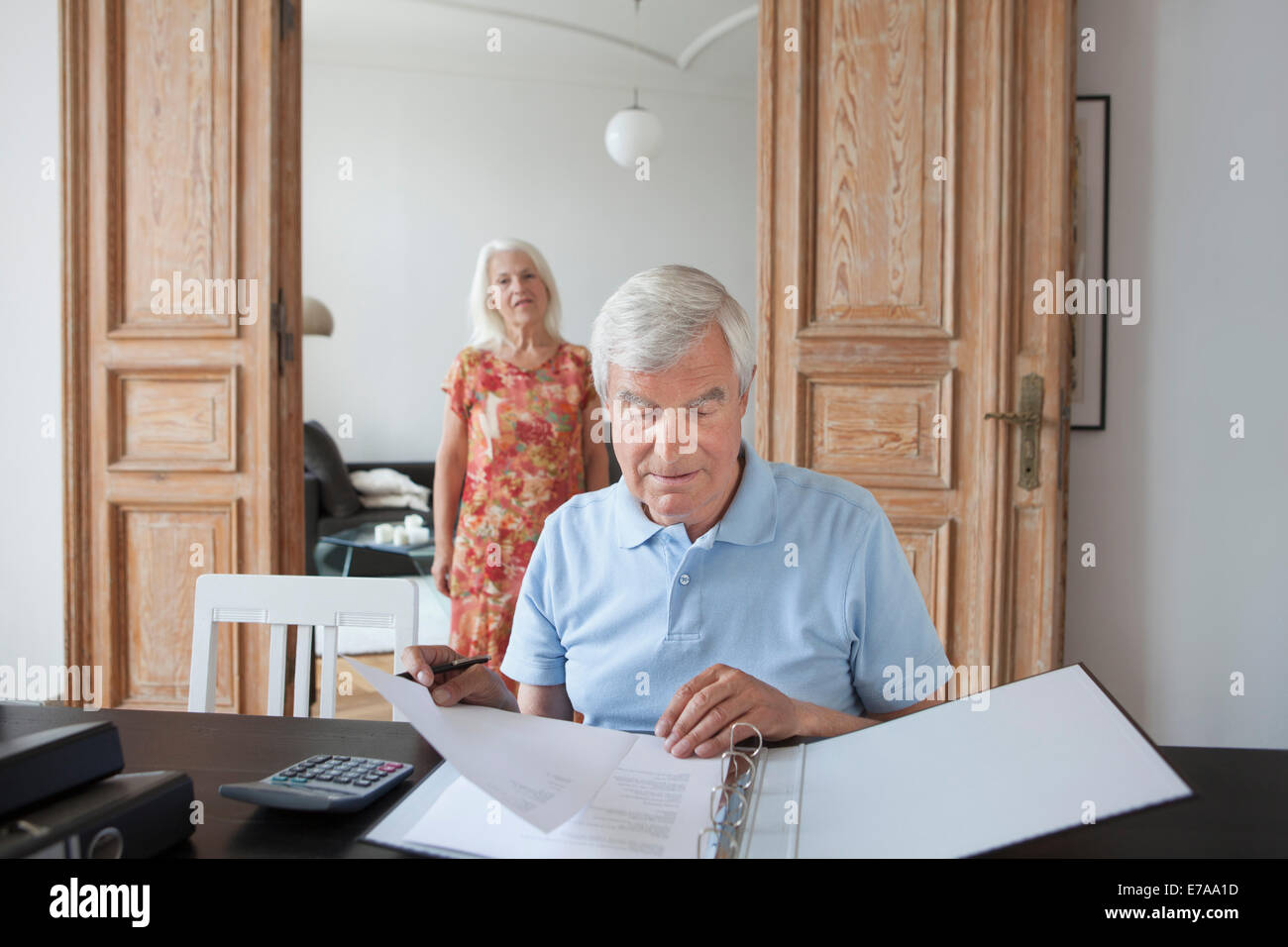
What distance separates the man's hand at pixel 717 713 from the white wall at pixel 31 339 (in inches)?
100

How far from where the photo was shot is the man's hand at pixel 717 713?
833mm

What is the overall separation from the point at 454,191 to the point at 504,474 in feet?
13.9

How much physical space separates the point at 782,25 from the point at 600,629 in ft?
6.54

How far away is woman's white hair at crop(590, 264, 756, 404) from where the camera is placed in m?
1.04

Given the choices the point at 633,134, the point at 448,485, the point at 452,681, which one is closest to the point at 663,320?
the point at 452,681

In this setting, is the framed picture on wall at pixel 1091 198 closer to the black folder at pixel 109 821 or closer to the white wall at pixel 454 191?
the black folder at pixel 109 821

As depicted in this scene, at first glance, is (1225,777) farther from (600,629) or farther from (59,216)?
(59,216)

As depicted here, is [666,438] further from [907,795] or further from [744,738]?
[907,795]

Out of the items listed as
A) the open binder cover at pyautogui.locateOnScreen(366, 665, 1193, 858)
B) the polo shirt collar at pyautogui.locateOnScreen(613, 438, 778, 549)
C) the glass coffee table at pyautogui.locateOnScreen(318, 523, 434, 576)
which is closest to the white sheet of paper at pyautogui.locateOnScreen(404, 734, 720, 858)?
the open binder cover at pyautogui.locateOnScreen(366, 665, 1193, 858)

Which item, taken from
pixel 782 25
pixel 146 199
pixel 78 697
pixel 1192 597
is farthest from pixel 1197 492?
pixel 78 697

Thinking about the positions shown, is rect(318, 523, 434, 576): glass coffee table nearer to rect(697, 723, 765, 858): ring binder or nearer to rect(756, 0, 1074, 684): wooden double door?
rect(756, 0, 1074, 684): wooden double door

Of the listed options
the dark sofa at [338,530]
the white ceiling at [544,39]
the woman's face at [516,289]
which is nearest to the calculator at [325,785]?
the woman's face at [516,289]

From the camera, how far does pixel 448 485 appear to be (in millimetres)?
2688

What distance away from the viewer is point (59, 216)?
8.64 ft
